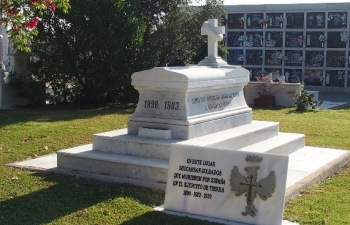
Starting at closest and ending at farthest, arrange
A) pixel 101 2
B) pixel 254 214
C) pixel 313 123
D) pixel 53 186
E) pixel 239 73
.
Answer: pixel 254 214
pixel 53 186
pixel 239 73
pixel 313 123
pixel 101 2

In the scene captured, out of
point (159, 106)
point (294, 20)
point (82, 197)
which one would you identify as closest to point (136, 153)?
point (159, 106)

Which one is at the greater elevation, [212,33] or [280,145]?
[212,33]

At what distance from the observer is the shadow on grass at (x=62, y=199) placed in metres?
4.43

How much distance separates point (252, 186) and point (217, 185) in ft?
1.02

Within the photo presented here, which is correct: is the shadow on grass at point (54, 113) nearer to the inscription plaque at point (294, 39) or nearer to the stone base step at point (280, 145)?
the stone base step at point (280, 145)

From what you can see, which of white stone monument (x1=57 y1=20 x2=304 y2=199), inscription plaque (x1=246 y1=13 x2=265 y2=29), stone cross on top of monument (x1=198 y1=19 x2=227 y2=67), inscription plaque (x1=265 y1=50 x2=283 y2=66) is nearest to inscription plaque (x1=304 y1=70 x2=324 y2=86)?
inscription plaque (x1=265 y1=50 x2=283 y2=66)

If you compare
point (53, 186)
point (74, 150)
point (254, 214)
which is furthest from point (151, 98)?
point (254, 214)

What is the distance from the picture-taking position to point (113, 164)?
563 cm

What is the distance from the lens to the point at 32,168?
6.11 m

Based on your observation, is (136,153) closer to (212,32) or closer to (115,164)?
(115,164)

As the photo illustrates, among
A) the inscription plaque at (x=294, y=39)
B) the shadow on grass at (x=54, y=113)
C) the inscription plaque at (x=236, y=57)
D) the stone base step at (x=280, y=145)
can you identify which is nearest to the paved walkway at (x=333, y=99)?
the inscription plaque at (x=294, y=39)

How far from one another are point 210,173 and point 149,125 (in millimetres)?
1799

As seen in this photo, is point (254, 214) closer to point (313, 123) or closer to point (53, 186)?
point (53, 186)

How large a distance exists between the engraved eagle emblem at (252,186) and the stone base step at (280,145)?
1.99 metres
